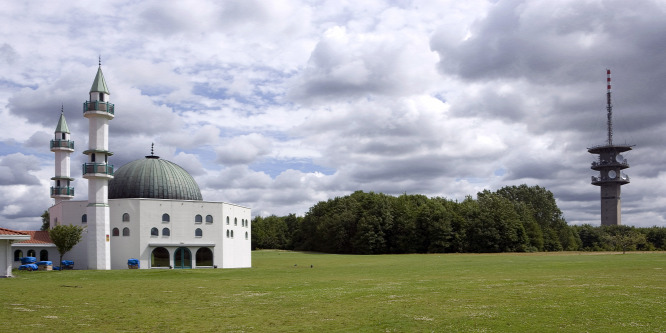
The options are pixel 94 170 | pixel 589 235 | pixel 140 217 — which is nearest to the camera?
pixel 94 170

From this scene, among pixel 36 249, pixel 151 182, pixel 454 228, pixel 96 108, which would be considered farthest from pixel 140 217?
pixel 454 228

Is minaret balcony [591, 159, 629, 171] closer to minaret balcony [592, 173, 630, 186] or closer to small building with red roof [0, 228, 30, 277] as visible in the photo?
minaret balcony [592, 173, 630, 186]

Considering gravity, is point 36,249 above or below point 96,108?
below

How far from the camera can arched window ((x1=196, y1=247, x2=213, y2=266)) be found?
74.0 m

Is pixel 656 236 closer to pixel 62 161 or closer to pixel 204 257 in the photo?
pixel 204 257

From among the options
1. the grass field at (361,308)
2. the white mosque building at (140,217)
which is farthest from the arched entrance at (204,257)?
the grass field at (361,308)

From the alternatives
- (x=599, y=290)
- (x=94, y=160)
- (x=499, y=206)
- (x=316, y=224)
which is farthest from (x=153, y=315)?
(x=316, y=224)

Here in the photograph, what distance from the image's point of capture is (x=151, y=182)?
76875 millimetres

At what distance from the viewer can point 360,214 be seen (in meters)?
141

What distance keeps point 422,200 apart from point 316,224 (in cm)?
2917

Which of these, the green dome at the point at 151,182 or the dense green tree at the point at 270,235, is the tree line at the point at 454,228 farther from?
the green dome at the point at 151,182

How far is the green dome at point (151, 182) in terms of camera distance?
76312 millimetres

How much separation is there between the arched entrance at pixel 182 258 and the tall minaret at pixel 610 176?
15010 centimetres

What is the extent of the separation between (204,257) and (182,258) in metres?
2.85
